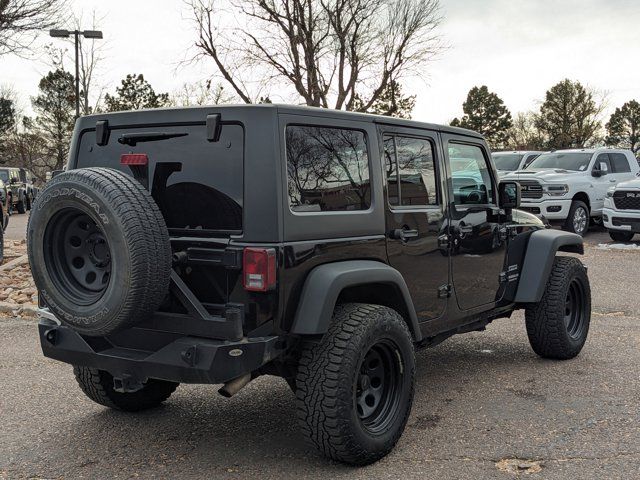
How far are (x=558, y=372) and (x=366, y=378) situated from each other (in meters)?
2.28

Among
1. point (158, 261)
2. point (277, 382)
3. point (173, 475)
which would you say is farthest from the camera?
point (277, 382)

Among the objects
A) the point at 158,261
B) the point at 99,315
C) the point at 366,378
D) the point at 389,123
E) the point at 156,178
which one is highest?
the point at 389,123

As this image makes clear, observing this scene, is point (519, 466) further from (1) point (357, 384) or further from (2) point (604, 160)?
(2) point (604, 160)

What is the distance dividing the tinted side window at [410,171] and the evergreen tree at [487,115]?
67.6 meters

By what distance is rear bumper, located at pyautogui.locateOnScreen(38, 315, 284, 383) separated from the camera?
3.24m

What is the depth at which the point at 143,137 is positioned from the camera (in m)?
3.67

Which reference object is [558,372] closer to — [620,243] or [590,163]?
[620,243]

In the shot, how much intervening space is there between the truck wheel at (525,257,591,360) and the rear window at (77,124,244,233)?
306 centimetres

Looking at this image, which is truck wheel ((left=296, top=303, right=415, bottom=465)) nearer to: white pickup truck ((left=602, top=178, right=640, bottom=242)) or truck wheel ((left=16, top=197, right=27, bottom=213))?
white pickup truck ((left=602, top=178, right=640, bottom=242))

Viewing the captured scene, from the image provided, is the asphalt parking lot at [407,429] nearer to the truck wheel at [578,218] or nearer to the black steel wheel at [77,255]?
the black steel wheel at [77,255]

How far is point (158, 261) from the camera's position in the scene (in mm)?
3232

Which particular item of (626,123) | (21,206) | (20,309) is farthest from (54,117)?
(626,123)

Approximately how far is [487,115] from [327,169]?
71.6 metres

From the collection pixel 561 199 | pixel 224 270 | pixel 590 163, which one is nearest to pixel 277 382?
pixel 224 270
